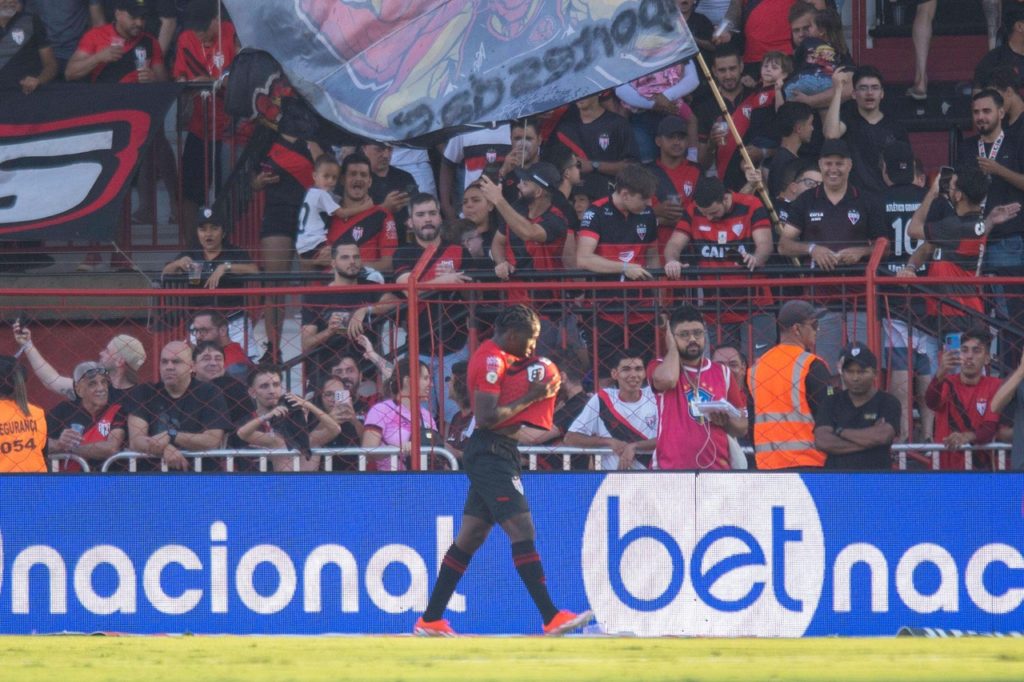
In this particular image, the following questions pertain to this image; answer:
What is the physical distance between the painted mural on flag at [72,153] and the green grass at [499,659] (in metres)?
4.97

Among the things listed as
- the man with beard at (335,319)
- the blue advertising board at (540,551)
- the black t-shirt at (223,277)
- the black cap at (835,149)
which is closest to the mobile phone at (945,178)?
the black cap at (835,149)

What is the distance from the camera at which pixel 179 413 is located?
10.6 m

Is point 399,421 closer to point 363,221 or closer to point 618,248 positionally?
point 618,248

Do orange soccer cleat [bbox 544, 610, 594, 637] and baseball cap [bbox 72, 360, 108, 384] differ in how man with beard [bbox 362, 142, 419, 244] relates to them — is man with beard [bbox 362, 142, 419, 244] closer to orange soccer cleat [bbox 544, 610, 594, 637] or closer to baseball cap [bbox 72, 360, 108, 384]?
baseball cap [bbox 72, 360, 108, 384]

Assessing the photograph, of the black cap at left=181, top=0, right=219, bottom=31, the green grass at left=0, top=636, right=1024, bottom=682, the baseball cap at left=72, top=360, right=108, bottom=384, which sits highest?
the black cap at left=181, top=0, right=219, bottom=31

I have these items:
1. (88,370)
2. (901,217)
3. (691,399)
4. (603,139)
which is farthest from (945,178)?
(88,370)

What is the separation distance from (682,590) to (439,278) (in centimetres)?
246

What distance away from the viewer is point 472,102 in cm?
1045

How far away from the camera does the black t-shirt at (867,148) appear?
12594 mm

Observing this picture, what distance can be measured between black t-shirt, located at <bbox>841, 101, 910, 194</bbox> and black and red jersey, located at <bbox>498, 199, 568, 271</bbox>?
2476 mm

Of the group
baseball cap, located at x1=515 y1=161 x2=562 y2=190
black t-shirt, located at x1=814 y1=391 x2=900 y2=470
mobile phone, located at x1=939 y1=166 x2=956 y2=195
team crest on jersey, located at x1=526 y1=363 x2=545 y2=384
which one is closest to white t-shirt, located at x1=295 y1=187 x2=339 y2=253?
baseball cap, located at x1=515 y1=161 x2=562 y2=190

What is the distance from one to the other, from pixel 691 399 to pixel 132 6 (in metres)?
6.87

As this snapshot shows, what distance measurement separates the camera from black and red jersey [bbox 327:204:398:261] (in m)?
12.2

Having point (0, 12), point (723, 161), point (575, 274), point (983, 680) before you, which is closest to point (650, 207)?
point (575, 274)
